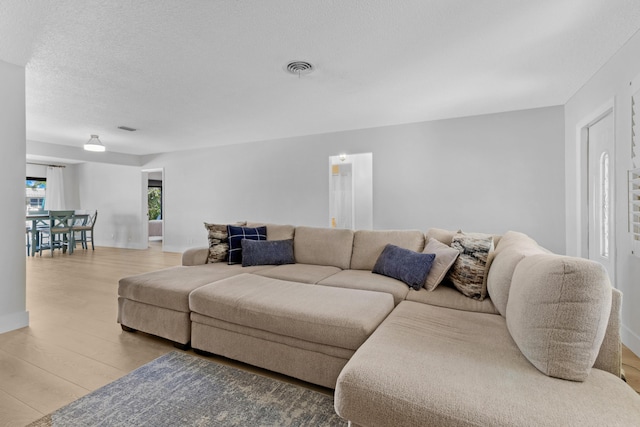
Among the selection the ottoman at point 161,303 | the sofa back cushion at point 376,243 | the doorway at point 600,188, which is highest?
the doorway at point 600,188

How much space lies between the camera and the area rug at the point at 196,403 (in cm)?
146

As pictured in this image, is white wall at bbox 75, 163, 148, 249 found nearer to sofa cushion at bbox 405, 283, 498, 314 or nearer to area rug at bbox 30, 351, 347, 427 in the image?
area rug at bbox 30, 351, 347, 427

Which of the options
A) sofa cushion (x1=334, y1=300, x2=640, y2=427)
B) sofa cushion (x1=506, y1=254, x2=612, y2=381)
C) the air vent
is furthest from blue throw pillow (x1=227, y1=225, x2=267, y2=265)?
sofa cushion (x1=506, y1=254, x2=612, y2=381)

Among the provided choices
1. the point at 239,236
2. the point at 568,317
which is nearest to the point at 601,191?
the point at 568,317

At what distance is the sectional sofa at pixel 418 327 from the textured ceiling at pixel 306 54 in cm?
158

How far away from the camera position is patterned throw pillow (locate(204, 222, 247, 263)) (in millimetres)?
3174

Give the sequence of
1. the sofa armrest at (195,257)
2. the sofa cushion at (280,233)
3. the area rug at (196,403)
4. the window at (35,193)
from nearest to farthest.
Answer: the area rug at (196,403)
the sofa armrest at (195,257)
the sofa cushion at (280,233)
the window at (35,193)

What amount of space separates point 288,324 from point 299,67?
2.21 meters

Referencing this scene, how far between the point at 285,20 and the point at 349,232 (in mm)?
2005

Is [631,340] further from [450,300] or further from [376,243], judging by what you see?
[376,243]

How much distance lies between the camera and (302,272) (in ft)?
8.98

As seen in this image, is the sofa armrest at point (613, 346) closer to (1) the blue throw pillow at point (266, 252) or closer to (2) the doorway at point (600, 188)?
(2) the doorway at point (600, 188)

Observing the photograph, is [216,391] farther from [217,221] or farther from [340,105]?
[217,221]

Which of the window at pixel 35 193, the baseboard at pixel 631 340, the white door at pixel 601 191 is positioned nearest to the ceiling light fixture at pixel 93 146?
the window at pixel 35 193
